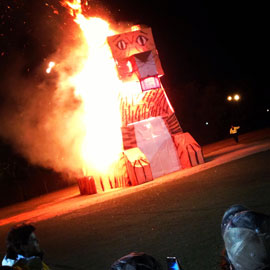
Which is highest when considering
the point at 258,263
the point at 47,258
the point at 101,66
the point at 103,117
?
the point at 101,66

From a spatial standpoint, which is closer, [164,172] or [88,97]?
[164,172]

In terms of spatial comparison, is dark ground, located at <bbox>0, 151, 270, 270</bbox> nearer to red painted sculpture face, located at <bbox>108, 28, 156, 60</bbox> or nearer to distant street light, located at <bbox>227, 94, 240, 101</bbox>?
red painted sculpture face, located at <bbox>108, 28, 156, 60</bbox>

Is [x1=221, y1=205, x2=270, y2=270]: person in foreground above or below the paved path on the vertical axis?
above

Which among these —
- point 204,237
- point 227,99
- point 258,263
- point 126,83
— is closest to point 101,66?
point 126,83

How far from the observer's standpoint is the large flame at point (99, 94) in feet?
48.9

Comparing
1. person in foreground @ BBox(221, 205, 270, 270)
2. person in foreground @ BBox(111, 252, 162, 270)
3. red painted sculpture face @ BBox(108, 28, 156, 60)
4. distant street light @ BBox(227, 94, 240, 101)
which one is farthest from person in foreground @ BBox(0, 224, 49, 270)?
distant street light @ BBox(227, 94, 240, 101)

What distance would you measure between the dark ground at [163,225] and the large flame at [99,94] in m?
5.22

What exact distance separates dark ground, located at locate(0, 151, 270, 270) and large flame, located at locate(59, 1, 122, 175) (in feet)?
17.1

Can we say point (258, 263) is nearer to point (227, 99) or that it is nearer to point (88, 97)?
point (88, 97)

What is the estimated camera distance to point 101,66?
15.3m

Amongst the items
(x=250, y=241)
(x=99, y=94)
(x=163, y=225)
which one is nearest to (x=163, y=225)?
(x=163, y=225)

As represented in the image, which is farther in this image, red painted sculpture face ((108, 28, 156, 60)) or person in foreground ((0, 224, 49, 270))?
red painted sculpture face ((108, 28, 156, 60))

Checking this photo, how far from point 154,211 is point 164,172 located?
23.5 feet

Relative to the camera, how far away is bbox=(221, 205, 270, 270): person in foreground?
7.57ft
